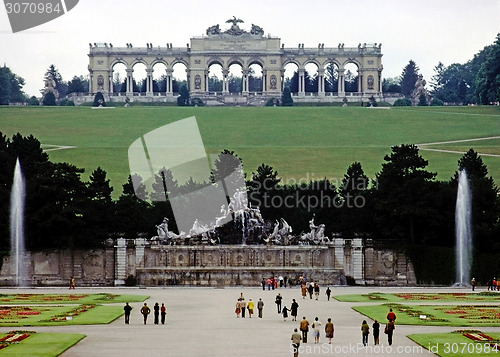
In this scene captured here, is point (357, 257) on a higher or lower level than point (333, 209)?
lower

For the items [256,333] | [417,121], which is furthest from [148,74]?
[256,333]

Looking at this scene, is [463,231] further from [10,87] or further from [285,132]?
[10,87]

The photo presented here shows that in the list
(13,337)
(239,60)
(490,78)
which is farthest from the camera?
(239,60)

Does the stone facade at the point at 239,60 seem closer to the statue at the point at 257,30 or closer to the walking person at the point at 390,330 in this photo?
the statue at the point at 257,30

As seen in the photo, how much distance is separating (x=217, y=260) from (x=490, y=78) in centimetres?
7157

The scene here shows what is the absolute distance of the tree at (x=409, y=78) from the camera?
16588cm

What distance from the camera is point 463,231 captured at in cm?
6275

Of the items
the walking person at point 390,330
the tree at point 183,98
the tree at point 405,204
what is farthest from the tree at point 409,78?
the walking person at point 390,330

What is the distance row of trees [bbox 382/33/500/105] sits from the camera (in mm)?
126188

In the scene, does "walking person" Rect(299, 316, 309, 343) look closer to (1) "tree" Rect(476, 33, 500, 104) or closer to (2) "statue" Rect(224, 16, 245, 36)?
(1) "tree" Rect(476, 33, 500, 104)

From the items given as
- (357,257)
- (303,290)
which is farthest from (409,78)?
(303,290)

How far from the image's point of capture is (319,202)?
7075 centimetres

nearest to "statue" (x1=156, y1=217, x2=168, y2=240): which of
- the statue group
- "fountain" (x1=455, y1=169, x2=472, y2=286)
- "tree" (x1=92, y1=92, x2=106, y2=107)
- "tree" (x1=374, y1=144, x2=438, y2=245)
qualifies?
the statue group

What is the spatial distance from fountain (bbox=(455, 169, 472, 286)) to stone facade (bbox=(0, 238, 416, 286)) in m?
2.69
